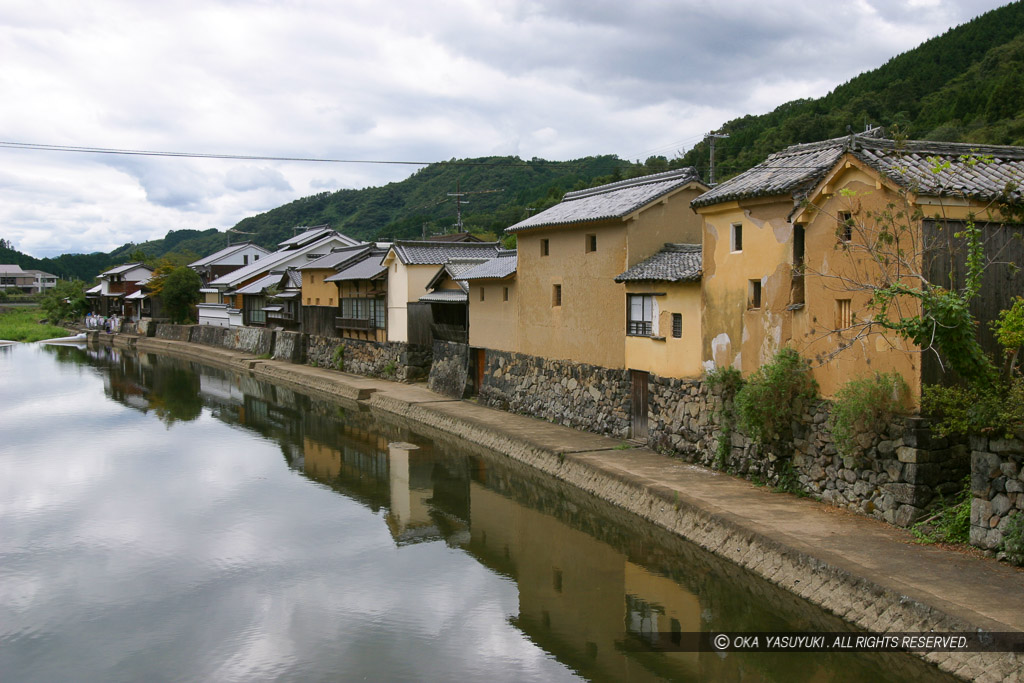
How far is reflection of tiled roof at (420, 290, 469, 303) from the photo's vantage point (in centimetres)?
2555

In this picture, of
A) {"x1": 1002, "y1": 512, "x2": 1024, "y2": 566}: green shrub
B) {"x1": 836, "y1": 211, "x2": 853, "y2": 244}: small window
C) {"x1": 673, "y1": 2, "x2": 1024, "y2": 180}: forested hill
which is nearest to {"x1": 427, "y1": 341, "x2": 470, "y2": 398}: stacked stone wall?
{"x1": 836, "y1": 211, "x2": 853, "y2": 244}: small window

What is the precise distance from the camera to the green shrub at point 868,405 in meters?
10.4

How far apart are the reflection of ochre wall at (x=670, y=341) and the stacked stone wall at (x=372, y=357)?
13659 millimetres

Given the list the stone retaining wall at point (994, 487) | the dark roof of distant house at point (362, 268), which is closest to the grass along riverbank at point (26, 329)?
the dark roof of distant house at point (362, 268)

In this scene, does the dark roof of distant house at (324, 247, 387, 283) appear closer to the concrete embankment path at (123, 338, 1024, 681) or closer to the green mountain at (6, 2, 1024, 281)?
the green mountain at (6, 2, 1024, 281)

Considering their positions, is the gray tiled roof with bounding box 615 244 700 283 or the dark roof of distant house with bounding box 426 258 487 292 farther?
the dark roof of distant house with bounding box 426 258 487 292

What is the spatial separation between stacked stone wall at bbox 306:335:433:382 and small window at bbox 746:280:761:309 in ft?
56.2

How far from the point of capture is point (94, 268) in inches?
5138

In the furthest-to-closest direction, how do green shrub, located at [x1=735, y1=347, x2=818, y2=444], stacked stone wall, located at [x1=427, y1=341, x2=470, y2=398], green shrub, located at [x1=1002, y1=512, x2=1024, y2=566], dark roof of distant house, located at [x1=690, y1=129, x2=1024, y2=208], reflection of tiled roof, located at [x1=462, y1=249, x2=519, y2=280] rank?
stacked stone wall, located at [x1=427, y1=341, x2=470, y2=398]
reflection of tiled roof, located at [x1=462, y1=249, x2=519, y2=280]
green shrub, located at [x1=735, y1=347, x2=818, y2=444]
dark roof of distant house, located at [x1=690, y1=129, x2=1024, y2=208]
green shrub, located at [x1=1002, y1=512, x2=1024, y2=566]

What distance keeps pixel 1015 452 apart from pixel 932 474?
4.69 ft

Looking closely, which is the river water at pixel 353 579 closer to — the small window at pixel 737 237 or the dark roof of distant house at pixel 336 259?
the small window at pixel 737 237

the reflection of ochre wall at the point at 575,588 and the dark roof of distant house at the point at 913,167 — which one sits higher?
the dark roof of distant house at the point at 913,167

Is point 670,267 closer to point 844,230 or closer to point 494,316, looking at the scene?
point 844,230

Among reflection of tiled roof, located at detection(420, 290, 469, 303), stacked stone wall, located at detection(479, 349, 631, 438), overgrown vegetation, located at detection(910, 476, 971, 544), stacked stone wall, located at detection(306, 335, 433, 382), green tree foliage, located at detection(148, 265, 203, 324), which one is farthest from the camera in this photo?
green tree foliage, located at detection(148, 265, 203, 324)
